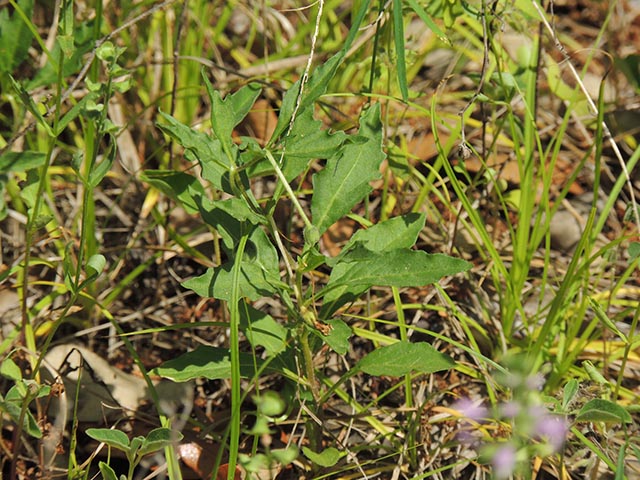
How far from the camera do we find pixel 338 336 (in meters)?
1.51

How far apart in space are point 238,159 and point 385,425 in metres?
0.79

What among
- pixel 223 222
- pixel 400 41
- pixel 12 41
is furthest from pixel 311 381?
pixel 12 41

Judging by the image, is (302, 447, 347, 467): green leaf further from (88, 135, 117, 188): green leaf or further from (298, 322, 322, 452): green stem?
(88, 135, 117, 188): green leaf

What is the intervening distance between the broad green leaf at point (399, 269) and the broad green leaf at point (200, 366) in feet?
0.87

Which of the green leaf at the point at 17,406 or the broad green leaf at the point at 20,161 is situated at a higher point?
the broad green leaf at the point at 20,161

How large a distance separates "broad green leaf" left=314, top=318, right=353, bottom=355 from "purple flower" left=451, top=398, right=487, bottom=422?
55 centimetres

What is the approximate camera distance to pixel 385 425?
1912 mm

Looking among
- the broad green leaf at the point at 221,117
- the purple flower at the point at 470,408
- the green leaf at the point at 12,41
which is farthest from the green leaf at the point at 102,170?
the purple flower at the point at 470,408

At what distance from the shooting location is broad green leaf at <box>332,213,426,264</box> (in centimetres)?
162

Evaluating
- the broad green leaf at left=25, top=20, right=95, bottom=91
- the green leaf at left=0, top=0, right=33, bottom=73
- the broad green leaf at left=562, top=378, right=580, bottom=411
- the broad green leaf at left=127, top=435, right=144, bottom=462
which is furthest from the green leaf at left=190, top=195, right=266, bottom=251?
the green leaf at left=0, top=0, right=33, bottom=73

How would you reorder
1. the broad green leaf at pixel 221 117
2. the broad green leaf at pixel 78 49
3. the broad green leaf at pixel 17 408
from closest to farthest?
the broad green leaf at pixel 221 117 < the broad green leaf at pixel 17 408 < the broad green leaf at pixel 78 49

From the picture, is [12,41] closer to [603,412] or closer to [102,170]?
[102,170]

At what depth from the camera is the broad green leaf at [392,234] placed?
5.32 feet

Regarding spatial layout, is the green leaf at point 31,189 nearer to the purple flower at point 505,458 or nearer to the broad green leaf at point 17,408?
the broad green leaf at point 17,408
